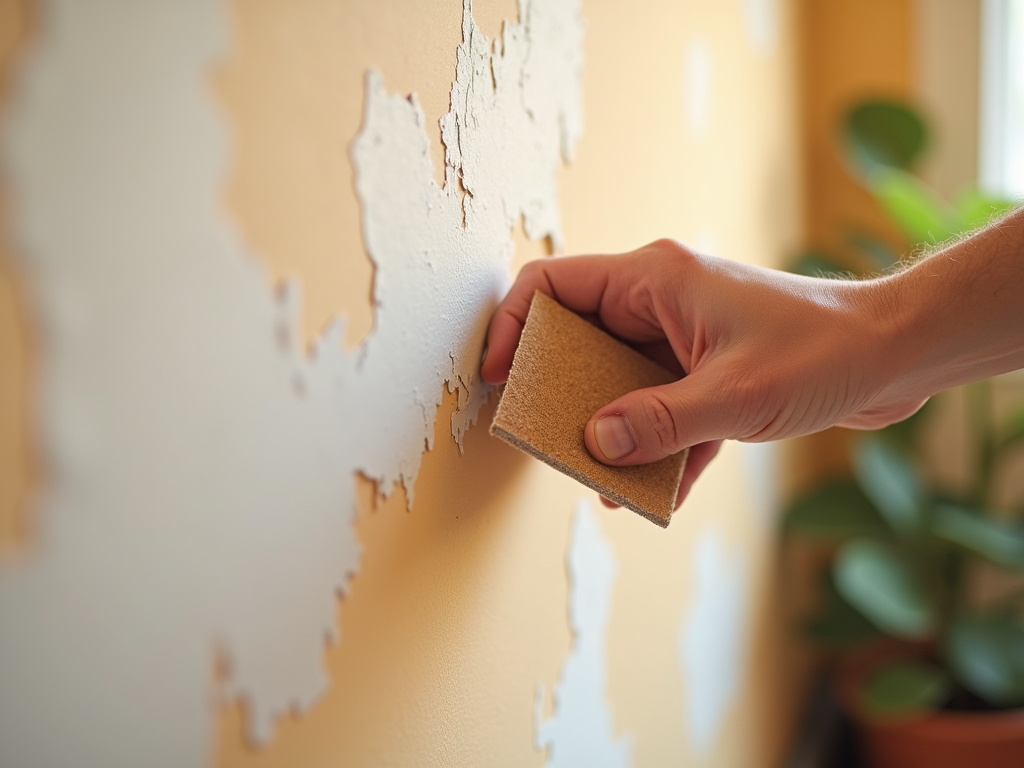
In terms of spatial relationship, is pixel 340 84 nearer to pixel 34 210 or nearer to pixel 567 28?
pixel 34 210

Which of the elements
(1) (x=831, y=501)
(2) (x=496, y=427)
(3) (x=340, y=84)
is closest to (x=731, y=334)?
(2) (x=496, y=427)

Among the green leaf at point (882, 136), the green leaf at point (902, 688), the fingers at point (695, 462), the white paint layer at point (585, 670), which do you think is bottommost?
the green leaf at point (902, 688)

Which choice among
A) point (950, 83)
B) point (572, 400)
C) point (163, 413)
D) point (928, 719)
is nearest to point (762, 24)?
point (950, 83)

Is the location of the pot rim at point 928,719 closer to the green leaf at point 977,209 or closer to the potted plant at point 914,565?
the potted plant at point 914,565

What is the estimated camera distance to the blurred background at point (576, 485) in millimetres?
392

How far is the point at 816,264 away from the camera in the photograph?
1.59 meters

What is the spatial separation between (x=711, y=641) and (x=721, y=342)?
0.67 meters

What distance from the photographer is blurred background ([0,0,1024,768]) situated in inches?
15.4

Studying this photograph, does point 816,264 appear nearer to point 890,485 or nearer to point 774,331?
point 890,485

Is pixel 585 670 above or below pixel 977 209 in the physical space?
below

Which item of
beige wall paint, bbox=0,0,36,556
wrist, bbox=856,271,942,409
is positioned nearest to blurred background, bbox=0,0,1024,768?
beige wall paint, bbox=0,0,36,556

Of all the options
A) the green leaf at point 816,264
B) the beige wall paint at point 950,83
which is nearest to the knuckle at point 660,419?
the green leaf at point 816,264

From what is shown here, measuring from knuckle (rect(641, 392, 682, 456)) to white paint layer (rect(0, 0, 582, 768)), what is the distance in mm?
211

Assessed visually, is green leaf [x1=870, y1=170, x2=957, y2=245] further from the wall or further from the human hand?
the human hand
